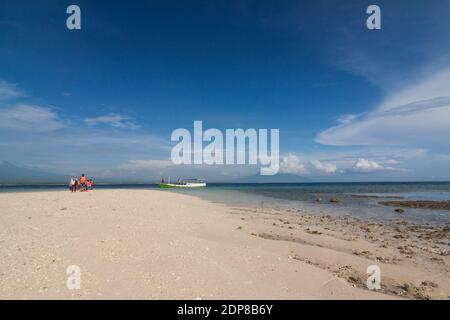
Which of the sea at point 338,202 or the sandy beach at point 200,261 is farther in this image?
the sea at point 338,202

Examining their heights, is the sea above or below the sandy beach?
below

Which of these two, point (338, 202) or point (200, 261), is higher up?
point (200, 261)

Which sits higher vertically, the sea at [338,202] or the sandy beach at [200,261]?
the sandy beach at [200,261]

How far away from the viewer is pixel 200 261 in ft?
29.0

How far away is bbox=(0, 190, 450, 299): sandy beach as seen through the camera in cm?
673

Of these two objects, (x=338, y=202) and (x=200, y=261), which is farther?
(x=338, y=202)

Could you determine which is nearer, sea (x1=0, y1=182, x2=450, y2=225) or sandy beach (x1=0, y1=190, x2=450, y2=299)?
sandy beach (x1=0, y1=190, x2=450, y2=299)

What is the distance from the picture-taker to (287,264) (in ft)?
30.5

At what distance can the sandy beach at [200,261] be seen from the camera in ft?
22.1
